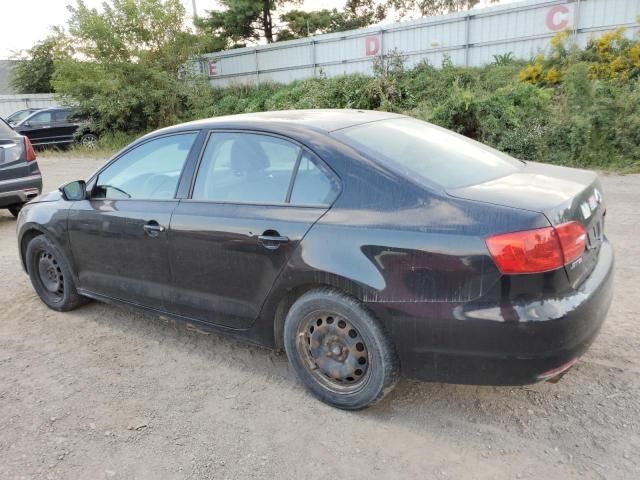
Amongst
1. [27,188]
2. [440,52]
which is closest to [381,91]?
[440,52]

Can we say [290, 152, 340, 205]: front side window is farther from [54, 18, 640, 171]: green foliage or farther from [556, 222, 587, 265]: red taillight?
[54, 18, 640, 171]: green foliage

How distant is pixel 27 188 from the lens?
7.68m

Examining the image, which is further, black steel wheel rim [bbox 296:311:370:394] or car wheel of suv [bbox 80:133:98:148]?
car wheel of suv [bbox 80:133:98:148]

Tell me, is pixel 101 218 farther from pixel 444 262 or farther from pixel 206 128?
pixel 444 262

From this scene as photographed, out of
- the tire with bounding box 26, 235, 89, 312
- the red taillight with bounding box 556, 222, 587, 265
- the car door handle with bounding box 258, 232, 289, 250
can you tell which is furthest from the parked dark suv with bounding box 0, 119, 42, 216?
the red taillight with bounding box 556, 222, 587, 265

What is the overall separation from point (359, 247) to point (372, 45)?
18.3 metres

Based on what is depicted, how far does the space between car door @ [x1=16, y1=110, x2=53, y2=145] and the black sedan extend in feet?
57.2

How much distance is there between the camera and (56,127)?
19.5 meters

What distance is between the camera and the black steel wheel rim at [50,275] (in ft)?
14.2

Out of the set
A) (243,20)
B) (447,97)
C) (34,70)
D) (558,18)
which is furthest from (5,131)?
(34,70)

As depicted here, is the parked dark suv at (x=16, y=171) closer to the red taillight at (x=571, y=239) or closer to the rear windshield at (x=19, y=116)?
the red taillight at (x=571, y=239)

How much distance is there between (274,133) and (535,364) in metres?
1.85

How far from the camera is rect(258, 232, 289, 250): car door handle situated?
2799 millimetres

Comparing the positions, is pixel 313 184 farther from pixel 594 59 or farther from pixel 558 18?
pixel 558 18
